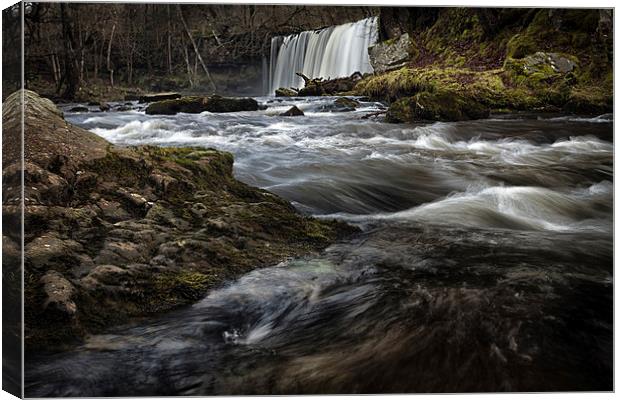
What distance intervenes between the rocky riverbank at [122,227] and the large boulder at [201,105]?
218 mm

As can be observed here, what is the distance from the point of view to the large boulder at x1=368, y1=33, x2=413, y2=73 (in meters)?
3.30

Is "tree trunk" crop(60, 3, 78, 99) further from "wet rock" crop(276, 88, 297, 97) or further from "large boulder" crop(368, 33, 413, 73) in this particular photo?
"large boulder" crop(368, 33, 413, 73)

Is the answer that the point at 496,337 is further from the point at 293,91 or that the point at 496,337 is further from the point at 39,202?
the point at 39,202

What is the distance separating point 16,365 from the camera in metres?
2.47

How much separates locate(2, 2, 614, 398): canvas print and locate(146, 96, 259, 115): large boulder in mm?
13

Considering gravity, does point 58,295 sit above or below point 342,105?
below

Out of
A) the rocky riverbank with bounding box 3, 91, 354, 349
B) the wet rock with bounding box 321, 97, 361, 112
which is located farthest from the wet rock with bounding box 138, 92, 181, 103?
the wet rock with bounding box 321, 97, 361, 112

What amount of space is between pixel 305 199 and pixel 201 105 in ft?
2.51

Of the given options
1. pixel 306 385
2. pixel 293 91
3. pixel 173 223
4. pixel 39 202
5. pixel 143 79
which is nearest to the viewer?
pixel 306 385

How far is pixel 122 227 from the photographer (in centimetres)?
278

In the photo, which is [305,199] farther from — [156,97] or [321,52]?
[156,97]

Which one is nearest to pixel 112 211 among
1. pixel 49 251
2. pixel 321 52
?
pixel 49 251

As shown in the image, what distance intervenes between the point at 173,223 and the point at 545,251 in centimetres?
187

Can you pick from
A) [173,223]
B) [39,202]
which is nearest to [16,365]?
[39,202]
